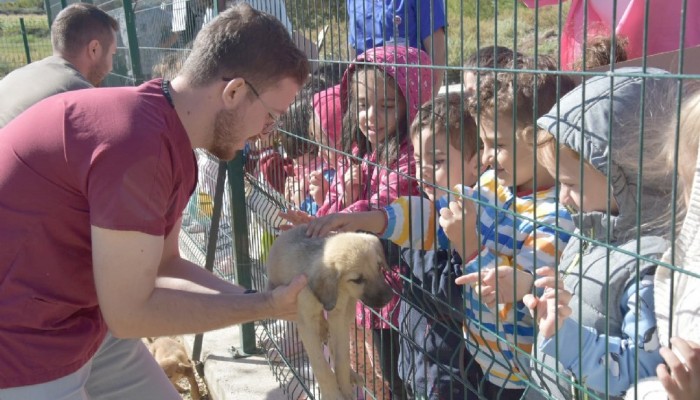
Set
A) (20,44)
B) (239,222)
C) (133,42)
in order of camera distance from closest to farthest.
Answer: (239,222) < (133,42) < (20,44)

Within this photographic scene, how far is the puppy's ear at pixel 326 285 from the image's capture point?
222cm

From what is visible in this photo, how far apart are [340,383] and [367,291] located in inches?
18.2

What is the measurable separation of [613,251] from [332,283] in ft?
2.83

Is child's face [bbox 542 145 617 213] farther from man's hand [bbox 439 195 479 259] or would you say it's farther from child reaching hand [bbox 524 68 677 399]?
man's hand [bbox 439 195 479 259]

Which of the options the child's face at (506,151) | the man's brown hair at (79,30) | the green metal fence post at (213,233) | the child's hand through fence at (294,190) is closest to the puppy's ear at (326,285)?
the child's face at (506,151)

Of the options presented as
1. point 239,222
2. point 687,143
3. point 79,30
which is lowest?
point 239,222

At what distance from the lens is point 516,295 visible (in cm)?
192

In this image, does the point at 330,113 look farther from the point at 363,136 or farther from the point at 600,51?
the point at 600,51

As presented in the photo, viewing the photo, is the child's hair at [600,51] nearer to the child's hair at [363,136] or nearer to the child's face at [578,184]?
the child's hair at [363,136]

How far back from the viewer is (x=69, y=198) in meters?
2.14

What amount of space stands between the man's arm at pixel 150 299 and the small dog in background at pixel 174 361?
2587mm

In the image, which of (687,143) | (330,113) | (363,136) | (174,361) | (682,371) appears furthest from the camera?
(174,361)

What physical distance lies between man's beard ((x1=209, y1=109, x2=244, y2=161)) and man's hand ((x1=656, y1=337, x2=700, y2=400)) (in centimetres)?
153

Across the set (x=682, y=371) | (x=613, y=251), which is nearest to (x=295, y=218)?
(x=613, y=251)
